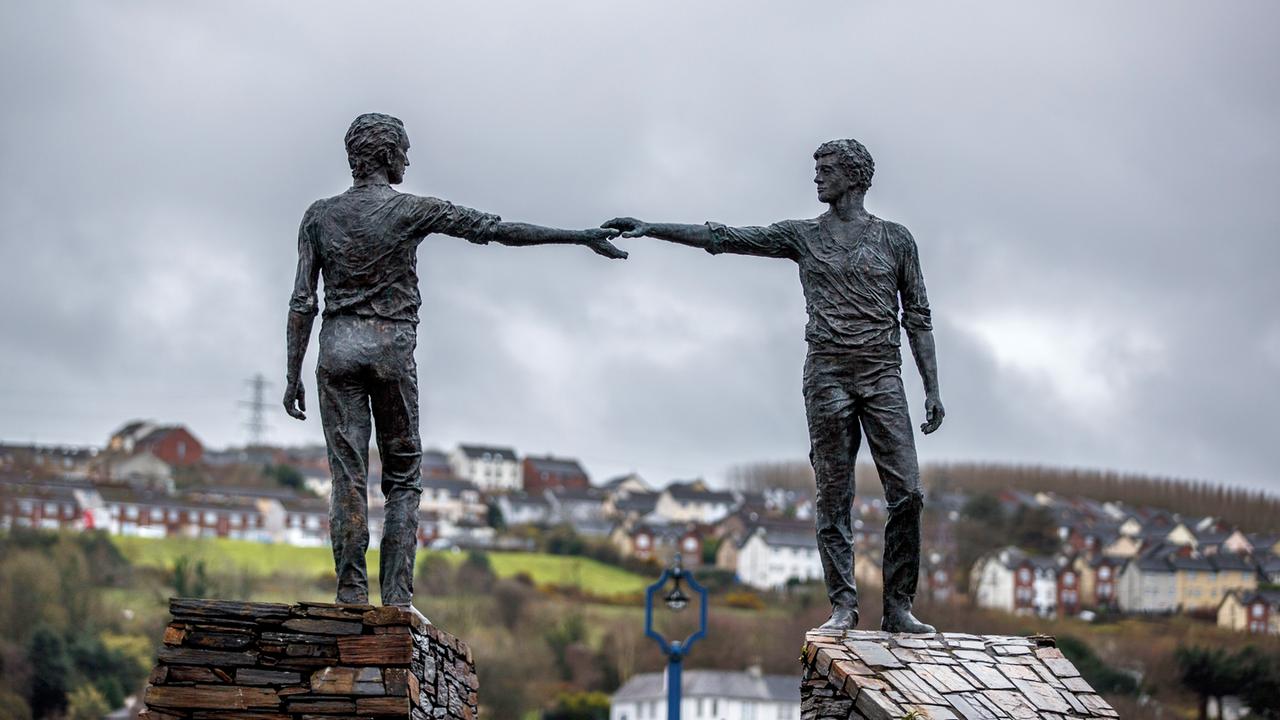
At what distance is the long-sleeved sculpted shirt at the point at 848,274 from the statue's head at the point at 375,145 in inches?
104

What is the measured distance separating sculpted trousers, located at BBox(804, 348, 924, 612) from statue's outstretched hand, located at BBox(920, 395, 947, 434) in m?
0.27

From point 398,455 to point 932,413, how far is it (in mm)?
4177

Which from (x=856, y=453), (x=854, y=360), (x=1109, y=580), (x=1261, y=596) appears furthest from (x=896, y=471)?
(x=1109, y=580)

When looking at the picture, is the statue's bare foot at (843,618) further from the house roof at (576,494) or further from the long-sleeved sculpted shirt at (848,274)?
the house roof at (576,494)

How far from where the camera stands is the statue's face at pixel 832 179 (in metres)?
15.7

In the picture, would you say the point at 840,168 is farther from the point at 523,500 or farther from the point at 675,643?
the point at 523,500

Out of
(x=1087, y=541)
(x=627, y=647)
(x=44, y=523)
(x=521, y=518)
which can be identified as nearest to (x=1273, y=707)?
(x=627, y=647)

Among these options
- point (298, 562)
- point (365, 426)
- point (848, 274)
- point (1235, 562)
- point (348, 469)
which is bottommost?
point (298, 562)

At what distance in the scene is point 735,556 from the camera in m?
99.0

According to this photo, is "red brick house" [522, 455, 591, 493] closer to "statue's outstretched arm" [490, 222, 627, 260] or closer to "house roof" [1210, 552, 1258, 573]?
"house roof" [1210, 552, 1258, 573]

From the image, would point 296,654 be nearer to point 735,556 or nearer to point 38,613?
point 38,613

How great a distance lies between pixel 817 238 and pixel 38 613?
63549mm

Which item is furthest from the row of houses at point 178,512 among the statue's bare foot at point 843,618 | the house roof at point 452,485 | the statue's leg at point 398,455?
the statue's leg at point 398,455

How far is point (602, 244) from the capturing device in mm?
15305
